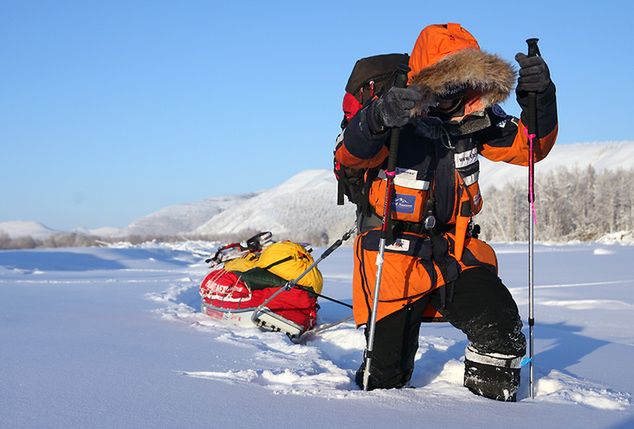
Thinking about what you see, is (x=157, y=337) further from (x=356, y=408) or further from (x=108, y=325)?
(x=356, y=408)

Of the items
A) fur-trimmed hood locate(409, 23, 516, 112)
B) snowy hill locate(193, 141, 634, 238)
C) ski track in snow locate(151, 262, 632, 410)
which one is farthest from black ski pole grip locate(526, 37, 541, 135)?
snowy hill locate(193, 141, 634, 238)

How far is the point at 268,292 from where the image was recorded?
539cm

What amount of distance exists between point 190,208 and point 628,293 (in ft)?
557

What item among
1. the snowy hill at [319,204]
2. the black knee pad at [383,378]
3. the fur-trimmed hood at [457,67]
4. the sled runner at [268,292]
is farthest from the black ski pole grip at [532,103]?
the snowy hill at [319,204]

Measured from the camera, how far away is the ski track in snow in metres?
2.69

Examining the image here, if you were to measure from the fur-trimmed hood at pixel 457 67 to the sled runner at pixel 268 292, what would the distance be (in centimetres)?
237

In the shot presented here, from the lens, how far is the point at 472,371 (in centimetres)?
295

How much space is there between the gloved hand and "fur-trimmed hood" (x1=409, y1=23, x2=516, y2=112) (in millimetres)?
67

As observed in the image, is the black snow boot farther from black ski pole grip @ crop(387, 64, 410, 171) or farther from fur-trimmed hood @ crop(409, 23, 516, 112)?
fur-trimmed hood @ crop(409, 23, 516, 112)

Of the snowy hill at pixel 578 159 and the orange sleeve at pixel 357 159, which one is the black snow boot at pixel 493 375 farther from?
the snowy hill at pixel 578 159

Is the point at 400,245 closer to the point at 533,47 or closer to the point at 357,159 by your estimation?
the point at 357,159

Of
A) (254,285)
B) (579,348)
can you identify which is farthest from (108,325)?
(579,348)

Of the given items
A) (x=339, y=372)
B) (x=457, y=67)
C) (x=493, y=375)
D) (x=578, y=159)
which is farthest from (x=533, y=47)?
(x=578, y=159)

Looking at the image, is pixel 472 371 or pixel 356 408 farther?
pixel 472 371
